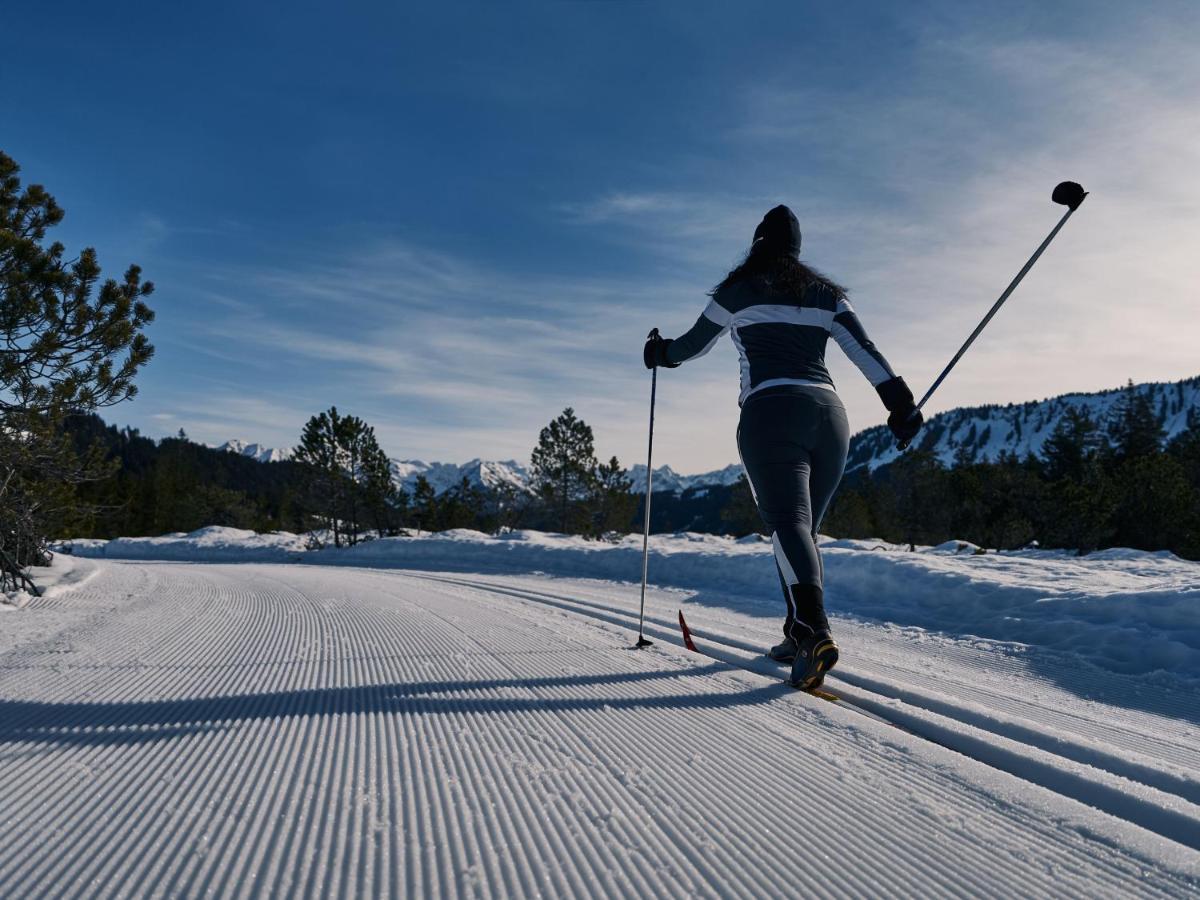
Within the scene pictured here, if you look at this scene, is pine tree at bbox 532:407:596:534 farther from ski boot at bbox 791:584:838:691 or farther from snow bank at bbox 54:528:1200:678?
ski boot at bbox 791:584:838:691

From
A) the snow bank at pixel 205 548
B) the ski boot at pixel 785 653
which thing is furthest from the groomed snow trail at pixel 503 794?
the snow bank at pixel 205 548

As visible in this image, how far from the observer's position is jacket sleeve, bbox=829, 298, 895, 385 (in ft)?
9.37

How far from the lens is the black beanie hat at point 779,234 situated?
120 inches

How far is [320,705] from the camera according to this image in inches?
82.5

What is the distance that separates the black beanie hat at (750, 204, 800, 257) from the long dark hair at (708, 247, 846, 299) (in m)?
0.03

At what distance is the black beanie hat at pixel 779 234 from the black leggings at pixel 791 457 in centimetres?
69

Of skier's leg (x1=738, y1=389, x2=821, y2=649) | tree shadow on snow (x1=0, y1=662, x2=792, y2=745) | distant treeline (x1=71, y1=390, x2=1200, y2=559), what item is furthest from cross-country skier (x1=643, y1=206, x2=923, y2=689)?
distant treeline (x1=71, y1=390, x2=1200, y2=559)

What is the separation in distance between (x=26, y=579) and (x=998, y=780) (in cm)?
751

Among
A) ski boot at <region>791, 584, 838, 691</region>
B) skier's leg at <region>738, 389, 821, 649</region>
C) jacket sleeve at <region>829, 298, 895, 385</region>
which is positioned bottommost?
ski boot at <region>791, 584, 838, 691</region>

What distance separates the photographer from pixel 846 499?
146ft

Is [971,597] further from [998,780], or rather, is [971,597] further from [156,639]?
[156,639]

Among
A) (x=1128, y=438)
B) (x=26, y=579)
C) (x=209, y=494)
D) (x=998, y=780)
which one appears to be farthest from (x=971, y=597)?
(x=209, y=494)

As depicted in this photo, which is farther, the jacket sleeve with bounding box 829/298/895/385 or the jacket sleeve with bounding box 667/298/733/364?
the jacket sleeve with bounding box 667/298/733/364

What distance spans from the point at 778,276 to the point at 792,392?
0.54m
